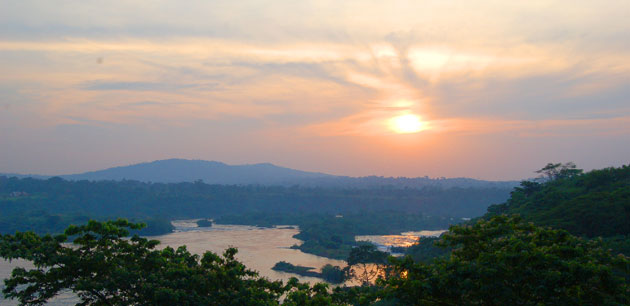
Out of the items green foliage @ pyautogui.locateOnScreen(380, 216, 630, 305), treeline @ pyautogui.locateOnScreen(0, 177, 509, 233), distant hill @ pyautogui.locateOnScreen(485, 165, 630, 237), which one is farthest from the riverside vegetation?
treeline @ pyautogui.locateOnScreen(0, 177, 509, 233)

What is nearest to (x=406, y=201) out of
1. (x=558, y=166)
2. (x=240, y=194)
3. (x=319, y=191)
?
(x=319, y=191)

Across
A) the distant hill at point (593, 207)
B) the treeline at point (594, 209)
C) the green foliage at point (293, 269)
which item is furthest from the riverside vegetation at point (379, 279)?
the green foliage at point (293, 269)

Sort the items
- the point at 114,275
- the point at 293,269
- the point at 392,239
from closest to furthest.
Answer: the point at 114,275, the point at 293,269, the point at 392,239

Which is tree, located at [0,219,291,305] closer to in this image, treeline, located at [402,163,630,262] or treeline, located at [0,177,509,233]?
treeline, located at [402,163,630,262]

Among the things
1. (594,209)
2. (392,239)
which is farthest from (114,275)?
(392,239)

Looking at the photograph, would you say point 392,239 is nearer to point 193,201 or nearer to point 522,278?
point 193,201

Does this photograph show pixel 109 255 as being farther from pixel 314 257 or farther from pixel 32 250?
pixel 314 257

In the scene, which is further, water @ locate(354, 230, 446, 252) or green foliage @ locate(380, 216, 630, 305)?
water @ locate(354, 230, 446, 252)

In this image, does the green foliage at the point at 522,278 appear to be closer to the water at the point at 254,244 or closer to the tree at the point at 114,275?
the tree at the point at 114,275
